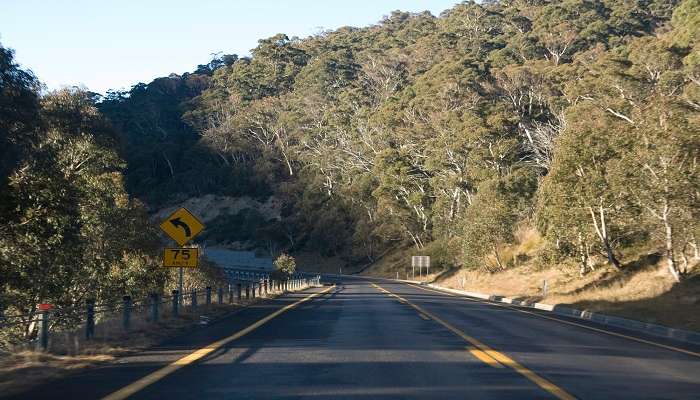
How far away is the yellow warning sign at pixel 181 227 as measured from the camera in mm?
22812

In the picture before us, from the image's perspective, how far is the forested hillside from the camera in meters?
34.1

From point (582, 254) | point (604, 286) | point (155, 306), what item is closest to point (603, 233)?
point (604, 286)

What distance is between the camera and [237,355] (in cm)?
1295

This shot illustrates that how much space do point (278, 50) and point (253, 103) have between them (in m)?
18.8

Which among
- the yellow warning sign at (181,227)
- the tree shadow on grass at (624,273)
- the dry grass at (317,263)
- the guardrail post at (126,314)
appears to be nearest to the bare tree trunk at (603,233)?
the tree shadow on grass at (624,273)

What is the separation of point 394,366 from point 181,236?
1279cm

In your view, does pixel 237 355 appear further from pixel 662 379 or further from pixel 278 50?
pixel 278 50

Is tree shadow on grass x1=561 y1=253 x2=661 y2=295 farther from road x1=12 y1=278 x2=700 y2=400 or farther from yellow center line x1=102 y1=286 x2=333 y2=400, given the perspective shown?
yellow center line x1=102 y1=286 x2=333 y2=400

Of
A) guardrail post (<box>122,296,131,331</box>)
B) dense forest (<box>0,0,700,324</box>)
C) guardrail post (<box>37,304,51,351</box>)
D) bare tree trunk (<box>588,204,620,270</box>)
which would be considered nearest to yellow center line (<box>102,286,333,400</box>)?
guardrail post (<box>122,296,131,331</box>)

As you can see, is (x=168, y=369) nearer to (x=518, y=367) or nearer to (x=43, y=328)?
(x=43, y=328)

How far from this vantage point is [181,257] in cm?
2275

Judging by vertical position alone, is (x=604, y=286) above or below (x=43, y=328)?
above

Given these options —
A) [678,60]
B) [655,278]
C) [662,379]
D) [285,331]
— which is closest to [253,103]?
[678,60]

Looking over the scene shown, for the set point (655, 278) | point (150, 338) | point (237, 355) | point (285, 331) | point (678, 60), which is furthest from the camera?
point (678, 60)
